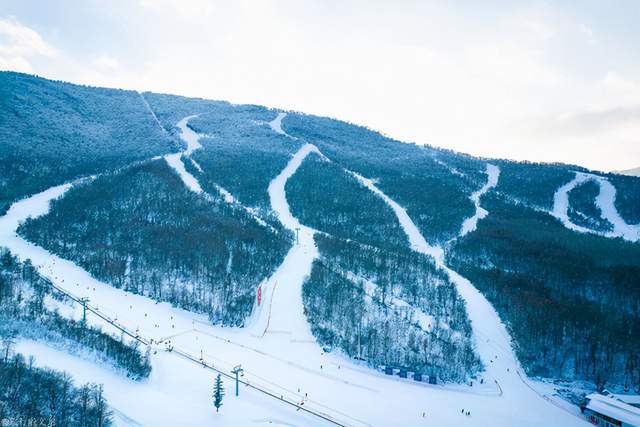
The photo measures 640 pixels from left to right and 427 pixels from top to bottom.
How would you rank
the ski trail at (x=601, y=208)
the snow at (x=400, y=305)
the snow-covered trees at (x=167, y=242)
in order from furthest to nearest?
the ski trail at (x=601, y=208) → the snow-covered trees at (x=167, y=242) → the snow at (x=400, y=305)

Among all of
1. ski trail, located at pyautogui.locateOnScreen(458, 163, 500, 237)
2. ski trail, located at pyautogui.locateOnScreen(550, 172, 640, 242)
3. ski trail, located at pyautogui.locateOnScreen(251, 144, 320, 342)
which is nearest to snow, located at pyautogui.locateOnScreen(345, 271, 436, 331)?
ski trail, located at pyautogui.locateOnScreen(251, 144, 320, 342)

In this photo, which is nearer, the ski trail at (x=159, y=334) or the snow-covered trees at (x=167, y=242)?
the ski trail at (x=159, y=334)

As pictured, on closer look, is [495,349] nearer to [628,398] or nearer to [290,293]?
[628,398]

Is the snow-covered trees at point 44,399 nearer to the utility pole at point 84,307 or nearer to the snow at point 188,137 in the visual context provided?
the utility pole at point 84,307

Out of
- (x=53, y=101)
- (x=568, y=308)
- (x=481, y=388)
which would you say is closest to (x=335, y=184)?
(x=568, y=308)

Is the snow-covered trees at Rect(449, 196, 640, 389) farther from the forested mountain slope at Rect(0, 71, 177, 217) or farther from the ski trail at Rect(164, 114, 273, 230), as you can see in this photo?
the forested mountain slope at Rect(0, 71, 177, 217)

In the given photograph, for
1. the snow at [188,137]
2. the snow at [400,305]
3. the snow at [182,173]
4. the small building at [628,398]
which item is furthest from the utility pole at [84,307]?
the snow at [188,137]

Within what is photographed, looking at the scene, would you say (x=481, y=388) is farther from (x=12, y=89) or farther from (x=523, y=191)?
(x=12, y=89)
